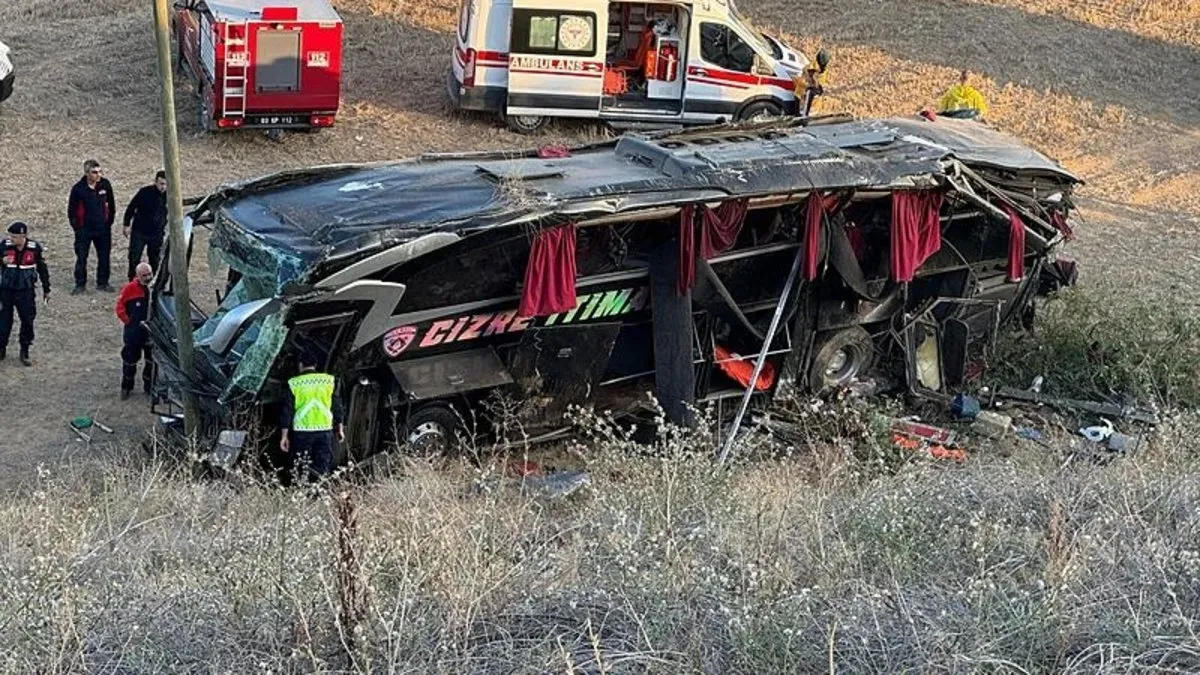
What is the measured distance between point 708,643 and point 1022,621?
1.09m

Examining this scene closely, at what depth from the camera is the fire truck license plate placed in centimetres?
1866

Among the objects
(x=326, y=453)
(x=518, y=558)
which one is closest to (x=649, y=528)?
(x=518, y=558)

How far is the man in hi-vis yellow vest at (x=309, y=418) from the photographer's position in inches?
371

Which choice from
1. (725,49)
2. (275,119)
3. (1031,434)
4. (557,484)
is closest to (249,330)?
(557,484)

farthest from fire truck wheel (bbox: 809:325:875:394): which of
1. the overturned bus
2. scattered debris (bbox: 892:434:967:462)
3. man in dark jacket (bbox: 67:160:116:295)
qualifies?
man in dark jacket (bbox: 67:160:116:295)

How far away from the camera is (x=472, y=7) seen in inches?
756

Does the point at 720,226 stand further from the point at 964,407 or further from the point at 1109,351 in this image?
the point at 1109,351

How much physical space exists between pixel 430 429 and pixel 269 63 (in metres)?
9.60

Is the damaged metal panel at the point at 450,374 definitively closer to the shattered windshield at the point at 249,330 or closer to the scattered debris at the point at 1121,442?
the shattered windshield at the point at 249,330

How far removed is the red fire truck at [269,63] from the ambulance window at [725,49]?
188 inches

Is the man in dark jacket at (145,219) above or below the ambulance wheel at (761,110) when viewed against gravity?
below

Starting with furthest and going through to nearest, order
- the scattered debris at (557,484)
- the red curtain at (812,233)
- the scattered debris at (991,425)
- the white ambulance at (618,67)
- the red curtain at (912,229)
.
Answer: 1. the white ambulance at (618,67)
2. the scattered debris at (991,425)
3. the red curtain at (912,229)
4. the red curtain at (812,233)
5. the scattered debris at (557,484)

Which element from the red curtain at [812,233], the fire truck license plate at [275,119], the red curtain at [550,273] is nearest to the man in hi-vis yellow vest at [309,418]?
the red curtain at [550,273]

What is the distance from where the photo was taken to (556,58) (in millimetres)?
19375
